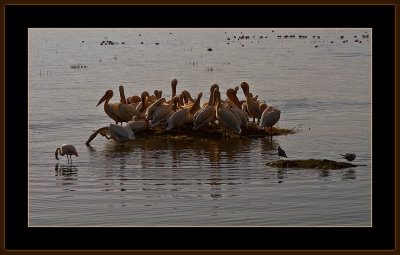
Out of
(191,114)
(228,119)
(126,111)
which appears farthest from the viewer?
(126,111)

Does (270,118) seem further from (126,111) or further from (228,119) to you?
(126,111)

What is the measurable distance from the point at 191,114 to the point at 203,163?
296cm

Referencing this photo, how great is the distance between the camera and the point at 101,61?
113ft

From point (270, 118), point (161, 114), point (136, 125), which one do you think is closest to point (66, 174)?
point (136, 125)

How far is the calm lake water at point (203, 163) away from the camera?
10.0 m

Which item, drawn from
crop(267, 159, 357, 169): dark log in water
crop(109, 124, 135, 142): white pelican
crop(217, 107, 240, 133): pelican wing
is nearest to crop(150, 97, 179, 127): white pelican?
crop(109, 124, 135, 142): white pelican

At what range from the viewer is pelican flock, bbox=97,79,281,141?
15.1m

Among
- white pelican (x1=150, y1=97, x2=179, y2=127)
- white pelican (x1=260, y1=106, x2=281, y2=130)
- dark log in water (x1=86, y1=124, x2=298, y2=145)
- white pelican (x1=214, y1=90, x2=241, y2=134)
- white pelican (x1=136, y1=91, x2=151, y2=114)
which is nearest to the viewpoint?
white pelican (x1=214, y1=90, x2=241, y2=134)

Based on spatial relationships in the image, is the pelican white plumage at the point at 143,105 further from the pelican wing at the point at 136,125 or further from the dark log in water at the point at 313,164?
the dark log in water at the point at 313,164

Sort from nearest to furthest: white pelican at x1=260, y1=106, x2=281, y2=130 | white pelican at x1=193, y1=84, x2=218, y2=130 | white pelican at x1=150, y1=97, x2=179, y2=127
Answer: white pelican at x1=260, y1=106, x2=281, y2=130 → white pelican at x1=193, y1=84, x2=218, y2=130 → white pelican at x1=150, y1=97, x2=179, y2=127

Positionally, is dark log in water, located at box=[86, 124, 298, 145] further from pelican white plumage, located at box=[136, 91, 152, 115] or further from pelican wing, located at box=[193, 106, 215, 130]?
pelican white plumage, located at box=[136, 91, 152, 115]

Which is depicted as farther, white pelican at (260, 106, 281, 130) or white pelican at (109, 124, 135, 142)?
white pelican at (260, 106, 281, 130)

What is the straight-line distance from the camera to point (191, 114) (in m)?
15.9

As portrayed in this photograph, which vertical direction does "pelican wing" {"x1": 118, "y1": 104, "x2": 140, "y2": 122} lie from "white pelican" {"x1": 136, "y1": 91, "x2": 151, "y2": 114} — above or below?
below
